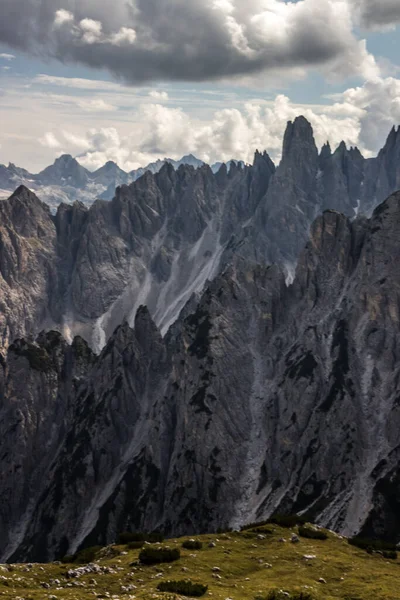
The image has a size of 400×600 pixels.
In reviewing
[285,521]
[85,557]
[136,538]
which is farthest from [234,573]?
[285,521]

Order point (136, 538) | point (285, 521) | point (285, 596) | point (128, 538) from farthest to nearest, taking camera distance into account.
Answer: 1. point (285, 521)
2. point (136, 538)
3. point (128, 538)
4. point (285, 596)

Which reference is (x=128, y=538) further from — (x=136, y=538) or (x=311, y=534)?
(x=311, y=534)

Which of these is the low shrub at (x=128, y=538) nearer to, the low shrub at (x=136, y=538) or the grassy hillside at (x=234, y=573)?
the low shrub at (x=136, y=538)

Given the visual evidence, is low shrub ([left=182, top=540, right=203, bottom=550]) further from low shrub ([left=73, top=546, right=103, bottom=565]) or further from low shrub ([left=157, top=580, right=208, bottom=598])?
low shrub ([left=157, top=580, right=208, bottom=598])

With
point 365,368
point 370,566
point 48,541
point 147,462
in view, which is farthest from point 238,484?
point 370,566

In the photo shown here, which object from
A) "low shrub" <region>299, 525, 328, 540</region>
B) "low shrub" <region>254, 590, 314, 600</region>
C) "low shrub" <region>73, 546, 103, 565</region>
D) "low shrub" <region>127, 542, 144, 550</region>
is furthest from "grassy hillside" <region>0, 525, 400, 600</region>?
"low shrub" <region>299, 525, 328, 540</region>

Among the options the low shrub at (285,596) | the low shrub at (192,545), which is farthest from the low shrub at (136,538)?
the low shrub at (285,596)

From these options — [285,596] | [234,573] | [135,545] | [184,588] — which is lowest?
[135,545]
